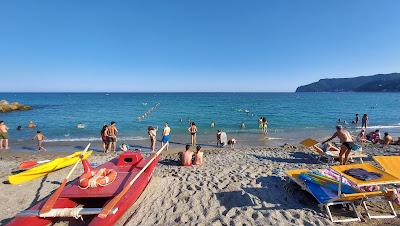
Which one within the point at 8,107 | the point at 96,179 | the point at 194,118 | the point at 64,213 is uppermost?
the point at 96,179

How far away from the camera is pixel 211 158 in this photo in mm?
12469

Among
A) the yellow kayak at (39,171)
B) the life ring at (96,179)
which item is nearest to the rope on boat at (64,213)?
the life ring at (96,179)

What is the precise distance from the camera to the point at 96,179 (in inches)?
265

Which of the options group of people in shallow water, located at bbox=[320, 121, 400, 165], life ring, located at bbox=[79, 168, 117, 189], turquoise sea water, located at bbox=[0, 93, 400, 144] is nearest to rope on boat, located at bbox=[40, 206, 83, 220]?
life ring, located at bbox=[79, 168, 117, 189]

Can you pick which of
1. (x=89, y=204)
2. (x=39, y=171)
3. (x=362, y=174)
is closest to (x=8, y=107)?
(x=39, y=171)

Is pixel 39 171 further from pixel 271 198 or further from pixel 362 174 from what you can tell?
pixel 362 174

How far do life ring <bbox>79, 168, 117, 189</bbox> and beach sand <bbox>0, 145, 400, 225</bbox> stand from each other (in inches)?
35.5

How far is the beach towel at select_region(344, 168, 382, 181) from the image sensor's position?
6.35m

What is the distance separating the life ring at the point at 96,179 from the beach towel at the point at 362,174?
588 cm

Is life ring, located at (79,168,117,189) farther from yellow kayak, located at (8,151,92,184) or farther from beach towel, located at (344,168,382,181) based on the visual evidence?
beach towel, located at (344,168,382,181)

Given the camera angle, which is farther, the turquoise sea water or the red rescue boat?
the turquoise sea water

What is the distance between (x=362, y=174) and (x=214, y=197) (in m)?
3.65

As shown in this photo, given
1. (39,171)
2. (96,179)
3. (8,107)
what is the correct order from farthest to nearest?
1. (8,107)
2. (39,171)
3. (96,179)

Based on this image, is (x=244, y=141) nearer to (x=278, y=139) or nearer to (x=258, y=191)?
(x=278, y=139)
